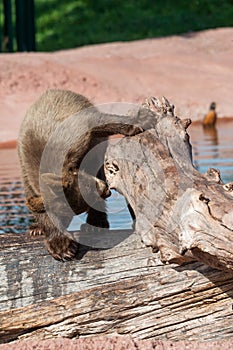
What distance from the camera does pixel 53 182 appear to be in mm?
5023

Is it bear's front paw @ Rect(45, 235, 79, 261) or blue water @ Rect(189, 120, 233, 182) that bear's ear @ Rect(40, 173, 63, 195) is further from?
blue water @ Rect(189, 120, 233, 182)

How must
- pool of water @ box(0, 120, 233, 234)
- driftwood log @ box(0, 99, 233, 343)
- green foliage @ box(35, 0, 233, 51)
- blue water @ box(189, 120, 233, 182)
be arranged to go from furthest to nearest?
green foliage @ box(35, 0, 233, 51)
blue water @ box(189, 120, 233, 182)
pool of water @ box(0, 120, 233, 234)
driftwood log @ box(0, 99, 233, 343)

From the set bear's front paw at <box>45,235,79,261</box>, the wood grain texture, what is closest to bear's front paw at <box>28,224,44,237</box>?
bear's front paw at <box>45,235,79,261</box>

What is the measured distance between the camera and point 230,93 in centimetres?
1931

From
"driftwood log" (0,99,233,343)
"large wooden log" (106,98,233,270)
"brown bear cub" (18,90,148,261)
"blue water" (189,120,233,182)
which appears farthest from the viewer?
"blue water" (189,120,233,182)

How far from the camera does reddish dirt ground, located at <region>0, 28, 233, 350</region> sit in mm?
18109

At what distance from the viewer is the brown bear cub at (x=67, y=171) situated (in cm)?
495

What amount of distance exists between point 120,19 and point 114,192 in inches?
836

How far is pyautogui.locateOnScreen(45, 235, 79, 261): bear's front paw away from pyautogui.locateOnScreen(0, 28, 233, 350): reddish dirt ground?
11.1 m

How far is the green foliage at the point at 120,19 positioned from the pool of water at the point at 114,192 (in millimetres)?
11012

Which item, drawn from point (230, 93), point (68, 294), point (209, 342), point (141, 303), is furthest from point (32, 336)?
point (230, 93)

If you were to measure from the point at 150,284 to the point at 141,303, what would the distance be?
119mm

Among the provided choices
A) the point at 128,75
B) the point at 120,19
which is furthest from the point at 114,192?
the point at 120,19

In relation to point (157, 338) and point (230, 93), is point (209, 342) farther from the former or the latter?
point (230, 93)
